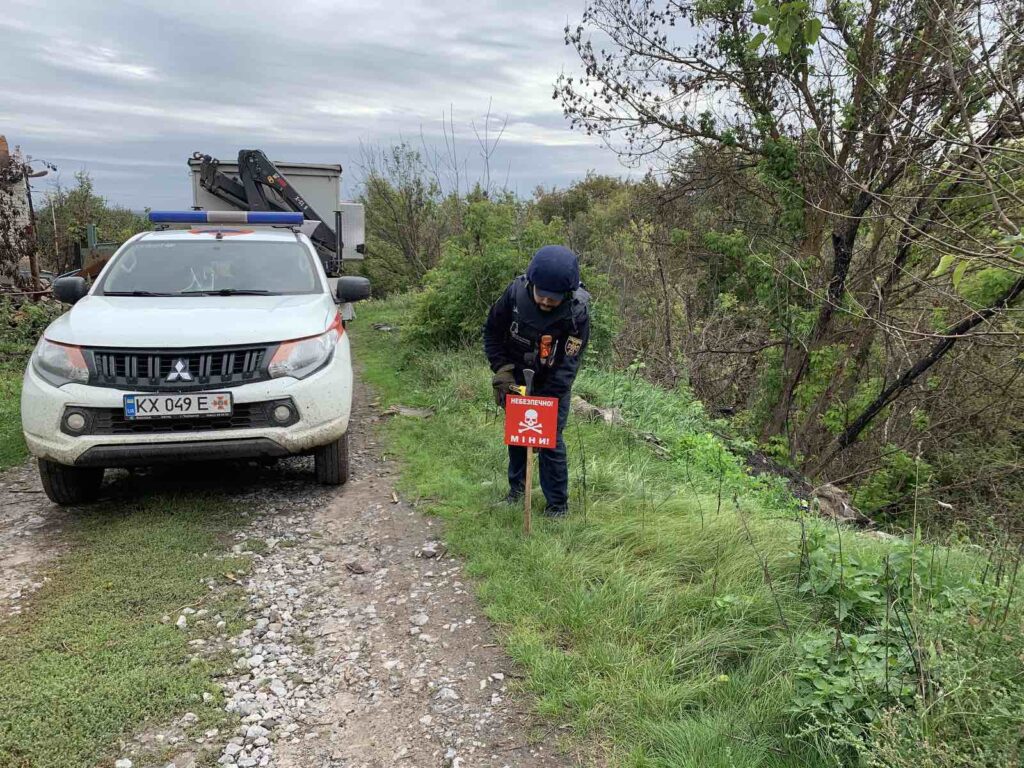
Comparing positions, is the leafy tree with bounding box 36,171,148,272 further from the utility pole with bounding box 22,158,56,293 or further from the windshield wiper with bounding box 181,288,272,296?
the windshield wiper with bounding box 181,288,272,296

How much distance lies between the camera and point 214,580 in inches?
137

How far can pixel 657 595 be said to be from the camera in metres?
3.14

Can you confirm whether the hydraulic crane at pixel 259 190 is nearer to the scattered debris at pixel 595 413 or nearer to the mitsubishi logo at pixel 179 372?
the scattered debris at pixel 595 413

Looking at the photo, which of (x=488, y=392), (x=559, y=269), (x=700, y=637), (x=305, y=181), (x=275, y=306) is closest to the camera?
(x=700, y=637)

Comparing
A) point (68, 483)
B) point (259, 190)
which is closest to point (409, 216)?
point (259, 190)

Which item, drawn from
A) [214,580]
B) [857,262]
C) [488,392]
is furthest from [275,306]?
[857,262]

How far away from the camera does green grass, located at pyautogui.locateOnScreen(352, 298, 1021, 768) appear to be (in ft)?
7.66

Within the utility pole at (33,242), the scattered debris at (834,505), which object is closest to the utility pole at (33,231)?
the utility pole at (33,242)

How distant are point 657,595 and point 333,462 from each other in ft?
8.47

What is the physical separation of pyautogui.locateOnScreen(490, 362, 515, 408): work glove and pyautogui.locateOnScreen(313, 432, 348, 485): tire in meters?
1.26

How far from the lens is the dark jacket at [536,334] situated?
Answer: 3773mm

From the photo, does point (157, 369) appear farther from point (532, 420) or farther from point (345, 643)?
point (532, 420)

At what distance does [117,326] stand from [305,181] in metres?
8.91

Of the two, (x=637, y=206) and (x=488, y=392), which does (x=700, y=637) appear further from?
(x=637, y=206)
